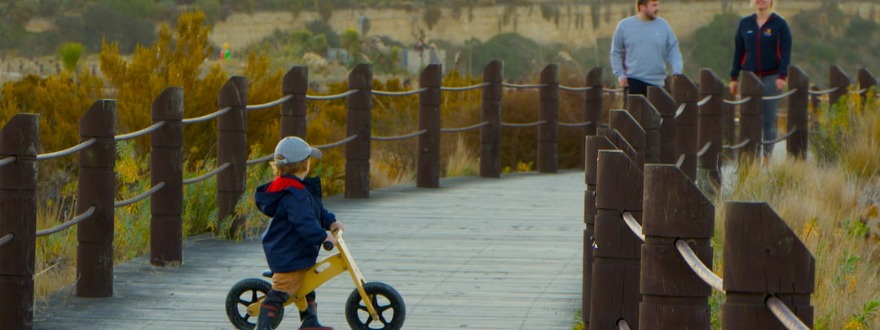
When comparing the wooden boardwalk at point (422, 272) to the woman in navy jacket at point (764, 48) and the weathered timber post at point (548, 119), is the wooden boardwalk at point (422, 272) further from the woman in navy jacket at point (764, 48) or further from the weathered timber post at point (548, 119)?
the weathered timber post at point (548, 119)

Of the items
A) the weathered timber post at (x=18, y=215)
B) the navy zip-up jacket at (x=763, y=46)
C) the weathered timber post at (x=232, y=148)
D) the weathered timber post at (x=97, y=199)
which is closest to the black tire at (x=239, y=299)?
the weathered timber post at (x=18, y=215)

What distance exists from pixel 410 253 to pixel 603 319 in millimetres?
3972

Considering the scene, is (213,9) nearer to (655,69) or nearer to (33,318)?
(655,69)

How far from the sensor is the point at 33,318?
7145mm

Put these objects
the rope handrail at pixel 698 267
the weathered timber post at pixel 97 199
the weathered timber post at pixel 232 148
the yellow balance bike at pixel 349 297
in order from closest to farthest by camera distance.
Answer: the rope handrail at pixel 698 267 < the yellow balance bike at pixel 349 297 < the weathered timber post at pixel 97 199 < the weathered timber post at pixel 232 148

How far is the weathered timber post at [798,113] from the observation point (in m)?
15.6

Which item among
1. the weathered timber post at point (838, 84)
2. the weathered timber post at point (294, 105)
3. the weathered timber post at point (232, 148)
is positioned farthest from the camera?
the weathered timber post at point (838, 84)

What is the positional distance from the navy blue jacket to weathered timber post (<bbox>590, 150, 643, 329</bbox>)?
1235 millimetres

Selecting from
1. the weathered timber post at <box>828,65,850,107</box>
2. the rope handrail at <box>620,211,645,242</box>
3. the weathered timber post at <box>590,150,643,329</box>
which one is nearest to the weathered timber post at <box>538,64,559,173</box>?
the weathered timber post at <box>828,65,850,107</box>

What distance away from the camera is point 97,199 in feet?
25.2

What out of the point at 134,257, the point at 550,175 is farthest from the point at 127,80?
the point at 134,257

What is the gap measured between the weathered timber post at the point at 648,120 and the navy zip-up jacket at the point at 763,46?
5083mm

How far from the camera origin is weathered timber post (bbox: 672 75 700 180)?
466 inches

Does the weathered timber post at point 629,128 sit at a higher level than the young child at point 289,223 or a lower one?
higher
